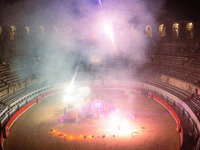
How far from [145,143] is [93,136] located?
2485mm

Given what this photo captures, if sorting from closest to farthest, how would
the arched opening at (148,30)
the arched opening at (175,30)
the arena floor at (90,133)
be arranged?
the arena floor at (90,133) < the arched opening at (175,30) < the arched opening at (148,30)

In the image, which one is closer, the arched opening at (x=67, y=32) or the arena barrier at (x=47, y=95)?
the arena barrier at (x=47, y=95)

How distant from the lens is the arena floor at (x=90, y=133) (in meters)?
8.16

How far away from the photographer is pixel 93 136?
894 cm

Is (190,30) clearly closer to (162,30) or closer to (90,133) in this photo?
(162,30)

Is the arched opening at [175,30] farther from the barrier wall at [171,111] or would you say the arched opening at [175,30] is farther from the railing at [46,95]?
the barrier wall at [171,111]

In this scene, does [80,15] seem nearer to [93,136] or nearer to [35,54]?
[35,54]

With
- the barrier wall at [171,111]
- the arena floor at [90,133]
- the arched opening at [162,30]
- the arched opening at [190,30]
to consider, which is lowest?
the arena floor at [90,133]

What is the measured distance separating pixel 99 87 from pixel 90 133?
958 centimetres

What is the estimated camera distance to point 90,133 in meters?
9.25

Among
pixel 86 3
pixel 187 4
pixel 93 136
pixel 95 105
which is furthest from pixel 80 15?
pixel 93 136

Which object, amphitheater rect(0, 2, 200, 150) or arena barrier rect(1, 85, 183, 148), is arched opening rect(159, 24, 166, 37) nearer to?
amphitheater rect(0, 2, 200, 150)

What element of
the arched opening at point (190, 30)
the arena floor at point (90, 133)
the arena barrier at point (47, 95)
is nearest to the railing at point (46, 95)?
the arena barrier at point (47, 95)

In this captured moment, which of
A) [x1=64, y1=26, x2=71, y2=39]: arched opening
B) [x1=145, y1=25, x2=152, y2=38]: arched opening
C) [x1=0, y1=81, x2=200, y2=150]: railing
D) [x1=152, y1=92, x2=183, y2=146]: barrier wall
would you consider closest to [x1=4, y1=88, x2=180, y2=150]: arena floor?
[x1=152, y1=92, x2=183, y2=146]: barrier wall
